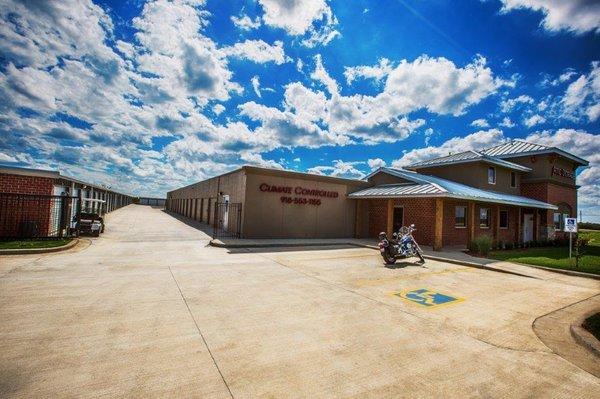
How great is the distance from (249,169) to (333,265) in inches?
338

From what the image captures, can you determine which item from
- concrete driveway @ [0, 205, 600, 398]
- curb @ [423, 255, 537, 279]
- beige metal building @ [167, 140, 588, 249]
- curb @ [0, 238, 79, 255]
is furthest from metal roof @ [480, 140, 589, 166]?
curb @ [0, 238, 79, 255]

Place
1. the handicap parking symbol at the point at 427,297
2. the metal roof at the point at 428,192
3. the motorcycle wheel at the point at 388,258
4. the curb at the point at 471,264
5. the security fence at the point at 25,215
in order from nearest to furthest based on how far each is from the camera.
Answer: the handicap parking symbol at the point at 427,297 → the curb at the point at 471,264 → the motorcycle wheel at the point at 388,258 → the security fence at the point at 25,215 → the metal roof at the point at 428,192

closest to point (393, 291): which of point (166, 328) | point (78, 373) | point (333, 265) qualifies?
point (333, 265)

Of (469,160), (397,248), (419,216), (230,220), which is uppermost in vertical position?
(469,160)

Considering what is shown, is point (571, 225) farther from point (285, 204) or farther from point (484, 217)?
point (285, 204)

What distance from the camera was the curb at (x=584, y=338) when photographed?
447 cm

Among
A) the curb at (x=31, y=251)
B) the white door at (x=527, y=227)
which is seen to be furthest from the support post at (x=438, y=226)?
the curb at (x=31, y=251)

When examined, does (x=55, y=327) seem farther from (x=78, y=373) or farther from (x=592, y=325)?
(x=592, y=325)

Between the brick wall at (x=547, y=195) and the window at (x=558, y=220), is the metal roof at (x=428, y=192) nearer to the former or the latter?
the brick wall at (x=547, y=195)

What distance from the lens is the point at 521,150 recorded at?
25.8m

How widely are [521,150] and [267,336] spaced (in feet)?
98.4

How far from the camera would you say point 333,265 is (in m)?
10.8

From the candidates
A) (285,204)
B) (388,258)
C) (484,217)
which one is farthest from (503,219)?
(285,204)

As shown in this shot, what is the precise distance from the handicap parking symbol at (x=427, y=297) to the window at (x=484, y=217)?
A: 14.3 m
